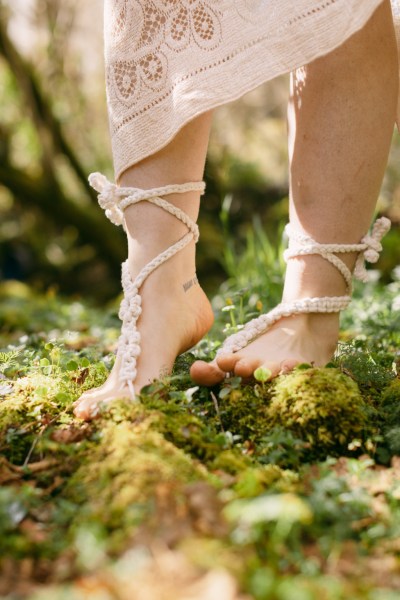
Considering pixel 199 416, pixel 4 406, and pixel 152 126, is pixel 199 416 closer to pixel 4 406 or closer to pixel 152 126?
pixel 4 406

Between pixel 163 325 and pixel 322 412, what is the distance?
22.2 inches

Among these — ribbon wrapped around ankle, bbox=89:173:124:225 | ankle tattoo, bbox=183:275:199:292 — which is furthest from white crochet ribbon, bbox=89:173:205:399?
ankle tattoo, bbox=183:275:199:292

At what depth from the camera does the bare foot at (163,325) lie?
1672 millimetres

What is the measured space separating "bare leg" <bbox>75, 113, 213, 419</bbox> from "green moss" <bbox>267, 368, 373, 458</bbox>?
→ 40cm

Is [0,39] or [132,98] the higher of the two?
[0,39]

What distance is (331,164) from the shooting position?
178 centimetres

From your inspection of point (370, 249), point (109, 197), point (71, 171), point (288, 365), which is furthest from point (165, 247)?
point (71, 171)

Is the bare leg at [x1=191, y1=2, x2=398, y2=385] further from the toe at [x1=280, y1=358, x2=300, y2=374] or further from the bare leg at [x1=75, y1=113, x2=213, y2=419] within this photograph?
the bare leg at [x1=75, y1=113, x2=213, y2=419]

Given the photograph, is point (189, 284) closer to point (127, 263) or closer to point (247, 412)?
point (127, 263)

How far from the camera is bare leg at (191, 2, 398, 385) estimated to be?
1.72 metres

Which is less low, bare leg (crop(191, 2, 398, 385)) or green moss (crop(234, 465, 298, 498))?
bare leg (crop(191, 2, 398, 385))

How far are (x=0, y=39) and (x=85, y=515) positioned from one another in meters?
6.36

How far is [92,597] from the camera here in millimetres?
789

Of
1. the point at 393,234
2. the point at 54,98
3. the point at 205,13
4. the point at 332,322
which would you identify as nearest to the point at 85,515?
the point at 332,322
